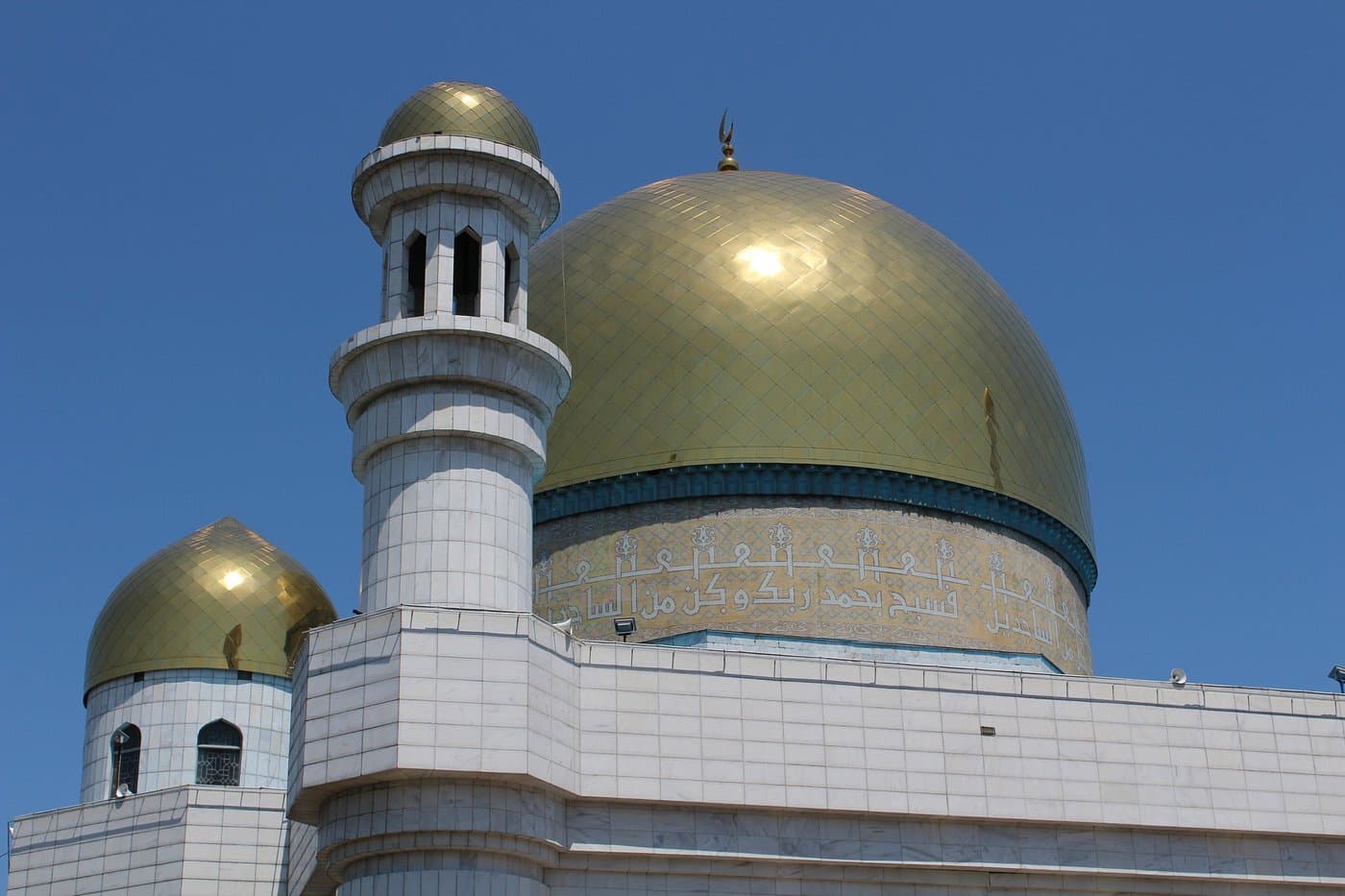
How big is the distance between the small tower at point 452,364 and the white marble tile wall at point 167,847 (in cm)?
362

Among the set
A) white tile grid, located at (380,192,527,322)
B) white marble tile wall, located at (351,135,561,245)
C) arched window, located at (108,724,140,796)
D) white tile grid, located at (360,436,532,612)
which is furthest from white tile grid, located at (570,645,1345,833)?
arched window, located at (108,724,140,796)

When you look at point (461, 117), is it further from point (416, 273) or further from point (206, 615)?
point (206, 615)

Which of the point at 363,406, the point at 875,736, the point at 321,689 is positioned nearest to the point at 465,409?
the point at 363,406

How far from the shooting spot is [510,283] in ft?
48.4

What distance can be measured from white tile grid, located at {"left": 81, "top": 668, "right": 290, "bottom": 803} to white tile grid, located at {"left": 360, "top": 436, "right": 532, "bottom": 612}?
17.7ft

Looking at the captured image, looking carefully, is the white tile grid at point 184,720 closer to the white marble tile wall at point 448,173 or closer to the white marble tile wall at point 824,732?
the white marble tile wall at point 824,732

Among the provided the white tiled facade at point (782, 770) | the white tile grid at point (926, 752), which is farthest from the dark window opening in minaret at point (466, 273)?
the white tile grid at point (926, 752)

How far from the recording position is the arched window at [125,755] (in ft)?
60.5

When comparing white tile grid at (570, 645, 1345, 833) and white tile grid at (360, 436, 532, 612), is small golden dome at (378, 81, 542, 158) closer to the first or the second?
white tile grid at (360, 436, 532, 612)

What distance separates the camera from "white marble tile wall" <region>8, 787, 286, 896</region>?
52.6 ft

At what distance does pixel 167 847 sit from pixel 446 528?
15.5 ft

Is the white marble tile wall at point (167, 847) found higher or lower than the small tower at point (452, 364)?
lower


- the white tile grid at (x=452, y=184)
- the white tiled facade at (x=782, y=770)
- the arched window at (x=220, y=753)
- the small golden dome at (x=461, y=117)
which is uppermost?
the small golden dome at (x=461, y=117)

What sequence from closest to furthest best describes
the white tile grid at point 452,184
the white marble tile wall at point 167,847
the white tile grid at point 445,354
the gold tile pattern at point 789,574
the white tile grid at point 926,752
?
the white tile grid at point 926,752 < the white tile grid at point 445,354 < the white tile grid at point 452,184 < the white marble tile wall at point 167,847 < the gold tile pattern at point 789,574
